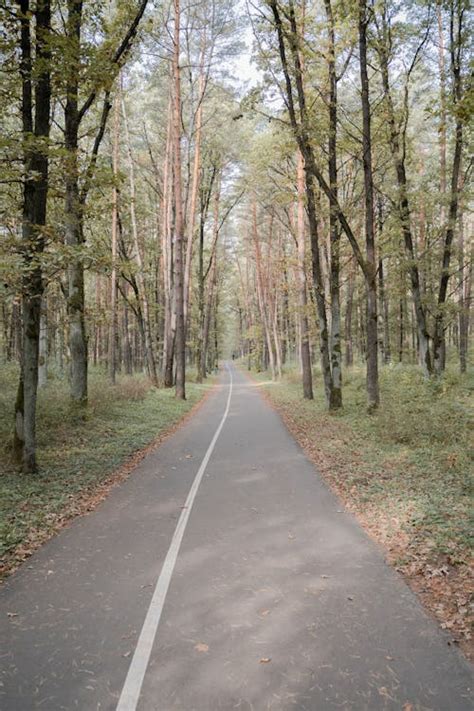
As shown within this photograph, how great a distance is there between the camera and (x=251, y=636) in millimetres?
3854

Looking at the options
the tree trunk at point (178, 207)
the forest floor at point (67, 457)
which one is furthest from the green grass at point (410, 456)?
the tree trunk at point (178, 207)

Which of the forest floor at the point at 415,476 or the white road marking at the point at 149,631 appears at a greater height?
the forest floor at the point at 415,476

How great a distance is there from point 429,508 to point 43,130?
371 inches

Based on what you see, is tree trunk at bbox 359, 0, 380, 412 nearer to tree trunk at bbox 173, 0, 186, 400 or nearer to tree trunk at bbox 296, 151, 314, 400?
tree trunk at bbox 296, 151, 314, 400

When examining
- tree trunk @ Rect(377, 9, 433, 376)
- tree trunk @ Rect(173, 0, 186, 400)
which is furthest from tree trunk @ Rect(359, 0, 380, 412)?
tree trunk @ Rect(173, 0, 186, 400)

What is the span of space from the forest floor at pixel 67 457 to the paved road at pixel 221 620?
1.47 feet

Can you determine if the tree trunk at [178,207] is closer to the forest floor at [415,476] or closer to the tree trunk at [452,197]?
the forest floor at [415,476]

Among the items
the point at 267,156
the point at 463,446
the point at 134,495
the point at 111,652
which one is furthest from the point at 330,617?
the point at 267,156

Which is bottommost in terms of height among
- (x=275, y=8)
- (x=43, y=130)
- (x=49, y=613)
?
(x=49, y=613)

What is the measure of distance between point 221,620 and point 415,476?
5113 millimetres

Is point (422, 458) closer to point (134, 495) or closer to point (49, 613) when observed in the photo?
point (134, 495)

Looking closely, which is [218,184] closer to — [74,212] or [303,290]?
[303,290]

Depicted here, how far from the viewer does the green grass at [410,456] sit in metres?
5.91

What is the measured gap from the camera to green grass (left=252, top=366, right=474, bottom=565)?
5906 millimetres
